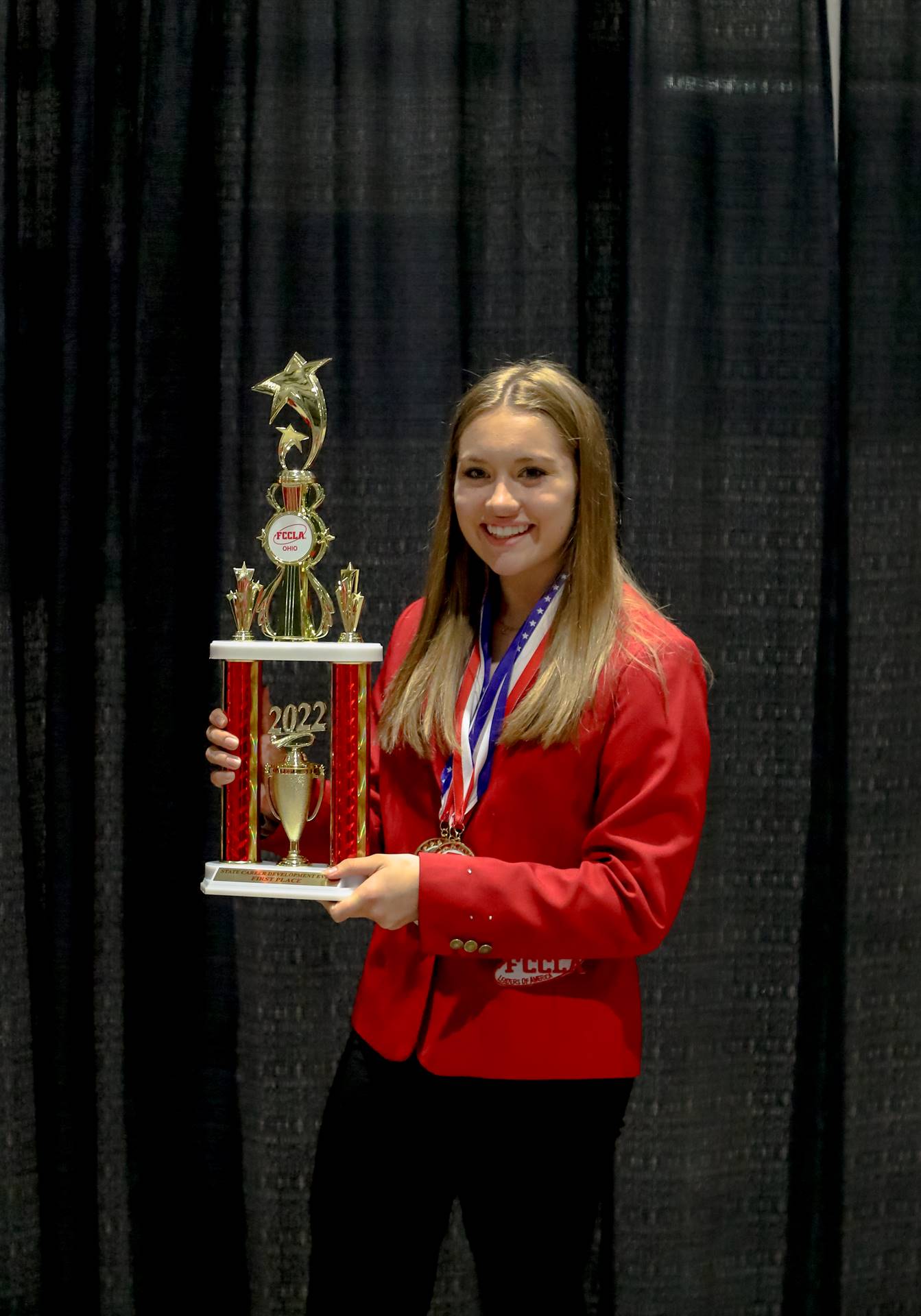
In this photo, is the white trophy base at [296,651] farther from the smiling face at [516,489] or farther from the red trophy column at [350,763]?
the smiling face at [516,489]

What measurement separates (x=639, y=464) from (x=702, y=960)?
2.73 ft

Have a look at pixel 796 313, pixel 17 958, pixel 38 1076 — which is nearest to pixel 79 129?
pixel 796 313

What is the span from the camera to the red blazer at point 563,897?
1.20 metres

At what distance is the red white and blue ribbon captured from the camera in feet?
4.21

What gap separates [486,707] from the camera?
1309mm

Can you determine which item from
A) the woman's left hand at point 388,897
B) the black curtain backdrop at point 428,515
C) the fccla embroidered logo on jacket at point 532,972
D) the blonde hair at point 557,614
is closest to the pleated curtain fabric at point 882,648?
the black curtain backdrop at point 428,515

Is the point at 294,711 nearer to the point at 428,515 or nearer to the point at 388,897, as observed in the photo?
the point at 388,897

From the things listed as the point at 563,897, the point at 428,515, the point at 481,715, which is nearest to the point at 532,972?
the point at 563,897

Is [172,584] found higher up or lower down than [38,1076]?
higher up

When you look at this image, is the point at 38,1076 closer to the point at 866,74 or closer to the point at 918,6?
the point at 866,74

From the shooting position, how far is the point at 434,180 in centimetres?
204

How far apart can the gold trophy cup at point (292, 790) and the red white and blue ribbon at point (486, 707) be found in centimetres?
17

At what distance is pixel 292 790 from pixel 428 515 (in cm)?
80

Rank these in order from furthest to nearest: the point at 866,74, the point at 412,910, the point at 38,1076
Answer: the point at 38,1076, the point at 866,74, the point at 412,910
